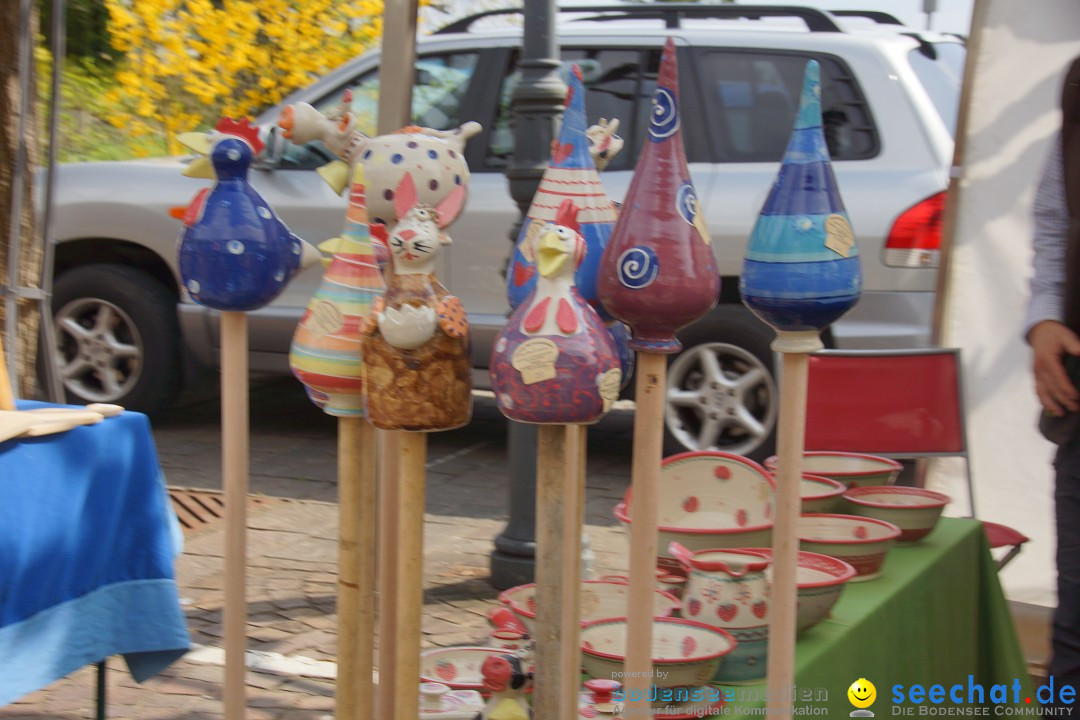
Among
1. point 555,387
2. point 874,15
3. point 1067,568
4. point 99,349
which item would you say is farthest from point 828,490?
point 99,349

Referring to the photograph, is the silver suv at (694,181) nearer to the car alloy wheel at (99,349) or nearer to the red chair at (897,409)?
the car alloy wheel at (99,349)

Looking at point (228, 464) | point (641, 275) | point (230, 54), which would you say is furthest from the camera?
point (230, 54)

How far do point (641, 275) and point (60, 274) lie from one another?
518 centimetres

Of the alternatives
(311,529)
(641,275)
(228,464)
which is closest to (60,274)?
(311,529)

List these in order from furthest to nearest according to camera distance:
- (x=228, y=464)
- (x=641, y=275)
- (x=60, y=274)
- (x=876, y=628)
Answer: (x=60, y=274) < (x=876, y=628) < (x=228, y=464) < (x=641, y=275)

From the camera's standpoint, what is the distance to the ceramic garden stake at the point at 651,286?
144 cm

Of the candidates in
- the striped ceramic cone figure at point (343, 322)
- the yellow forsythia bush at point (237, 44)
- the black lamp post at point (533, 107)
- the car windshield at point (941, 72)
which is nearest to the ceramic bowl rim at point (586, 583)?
the striped ceramic cone figure at point (343, 322)

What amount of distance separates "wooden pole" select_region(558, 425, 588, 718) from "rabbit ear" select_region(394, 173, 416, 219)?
1.18ft

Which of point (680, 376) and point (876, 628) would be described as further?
point (680, 376)

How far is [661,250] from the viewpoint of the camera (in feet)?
4.71

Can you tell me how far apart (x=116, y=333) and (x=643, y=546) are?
5004mm

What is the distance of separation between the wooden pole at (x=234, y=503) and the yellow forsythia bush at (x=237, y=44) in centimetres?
715

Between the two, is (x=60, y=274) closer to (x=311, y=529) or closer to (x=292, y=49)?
(x=311, y=529)

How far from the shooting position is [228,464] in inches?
64.5
